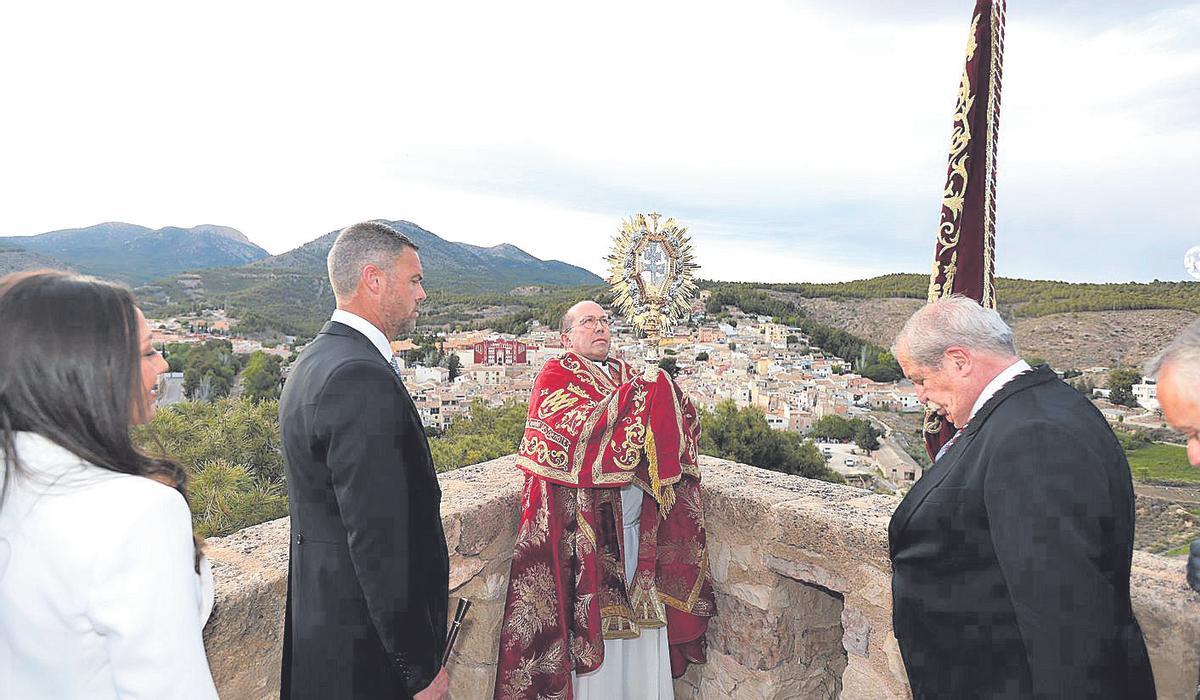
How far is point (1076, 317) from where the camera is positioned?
5.20 meters

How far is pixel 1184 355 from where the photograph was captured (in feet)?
3.75

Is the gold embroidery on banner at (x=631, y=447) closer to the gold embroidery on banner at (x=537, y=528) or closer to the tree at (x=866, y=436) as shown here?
the gold embroidery on banner at (x=537, y=528)

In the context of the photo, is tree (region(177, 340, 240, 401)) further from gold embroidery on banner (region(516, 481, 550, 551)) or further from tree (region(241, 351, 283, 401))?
gold embroidery on banner (region(516, 481, 550, 551))

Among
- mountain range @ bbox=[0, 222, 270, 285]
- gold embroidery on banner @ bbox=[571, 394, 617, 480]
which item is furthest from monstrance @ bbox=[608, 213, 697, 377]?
mountain range @ bbox=[0, 222, 270, 285]

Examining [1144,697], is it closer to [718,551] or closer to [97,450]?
[718,551]

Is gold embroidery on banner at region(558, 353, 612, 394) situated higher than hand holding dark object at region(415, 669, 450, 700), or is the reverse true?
gold embroidery on banner at region(558, 353, 612, 394)

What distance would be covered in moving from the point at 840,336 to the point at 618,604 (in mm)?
10127

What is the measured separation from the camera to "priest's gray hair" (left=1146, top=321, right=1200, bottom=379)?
3.71 ft

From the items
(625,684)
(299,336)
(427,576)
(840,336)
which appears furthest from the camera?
(299,336)

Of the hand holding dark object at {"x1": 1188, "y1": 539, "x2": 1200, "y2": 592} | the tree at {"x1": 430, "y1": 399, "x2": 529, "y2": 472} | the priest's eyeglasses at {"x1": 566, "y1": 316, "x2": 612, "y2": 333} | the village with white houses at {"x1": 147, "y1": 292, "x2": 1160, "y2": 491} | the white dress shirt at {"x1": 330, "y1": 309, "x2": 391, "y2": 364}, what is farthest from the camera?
the tree at {"x1": 430, "y1": 399, "x2": 529, "y2": 472}

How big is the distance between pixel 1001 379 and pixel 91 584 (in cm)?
161

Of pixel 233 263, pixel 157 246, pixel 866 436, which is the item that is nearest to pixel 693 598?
pixel 866 436

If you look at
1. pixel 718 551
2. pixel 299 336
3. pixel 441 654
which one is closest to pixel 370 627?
pixel 441 654

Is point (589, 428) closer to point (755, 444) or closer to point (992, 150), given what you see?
point (992, 150)
